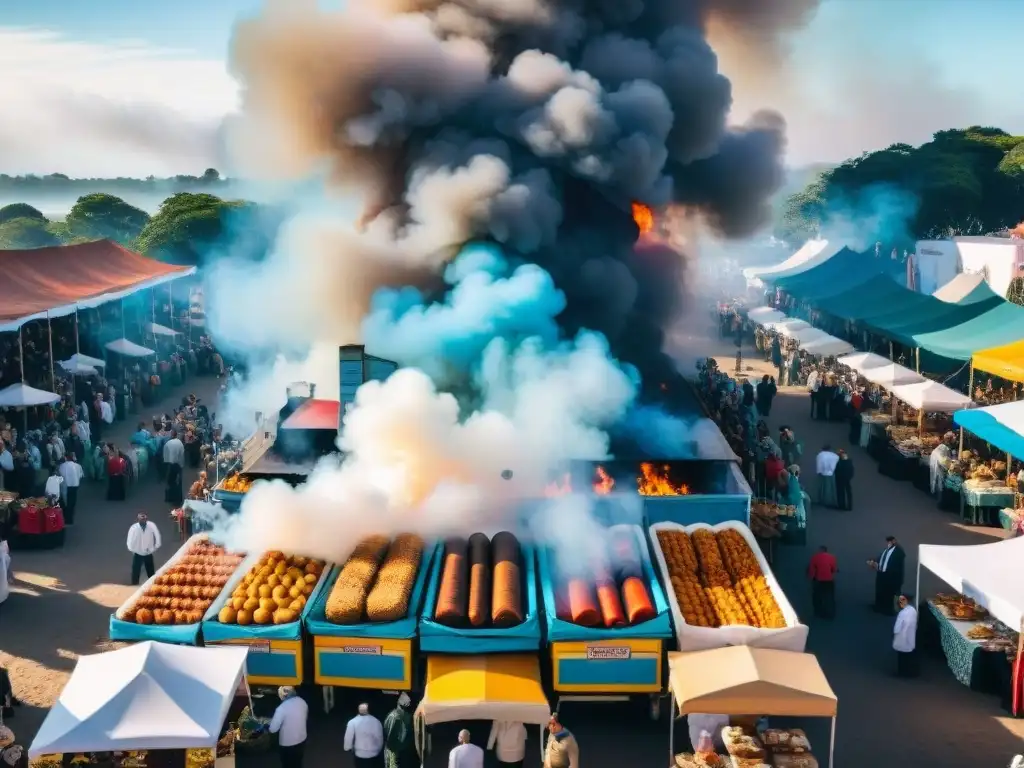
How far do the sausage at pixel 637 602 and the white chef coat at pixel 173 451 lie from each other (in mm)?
10038

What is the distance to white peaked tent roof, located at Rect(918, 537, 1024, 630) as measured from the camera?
1123 cm

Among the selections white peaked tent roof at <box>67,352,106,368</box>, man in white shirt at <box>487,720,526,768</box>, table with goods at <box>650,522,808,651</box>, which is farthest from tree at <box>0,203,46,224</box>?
man in white shirt at <box>487,720,526,768</box>

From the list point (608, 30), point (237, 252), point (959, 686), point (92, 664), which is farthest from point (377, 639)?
point (237, 252)

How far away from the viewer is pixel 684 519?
14320 millimetres

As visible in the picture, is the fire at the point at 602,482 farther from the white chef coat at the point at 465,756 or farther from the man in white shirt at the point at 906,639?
the white chef coat at the point at 465,756

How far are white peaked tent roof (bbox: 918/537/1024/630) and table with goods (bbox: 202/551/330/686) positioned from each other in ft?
23.7

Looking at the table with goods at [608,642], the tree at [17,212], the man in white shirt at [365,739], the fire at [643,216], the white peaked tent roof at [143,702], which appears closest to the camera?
the white peaked tent roof at [143,702]

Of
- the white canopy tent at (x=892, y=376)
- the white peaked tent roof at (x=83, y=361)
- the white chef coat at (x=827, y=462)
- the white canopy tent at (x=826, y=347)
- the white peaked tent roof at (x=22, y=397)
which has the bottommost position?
the white chef coat at (x=827, y=462)

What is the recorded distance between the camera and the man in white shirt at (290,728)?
32.8 ft

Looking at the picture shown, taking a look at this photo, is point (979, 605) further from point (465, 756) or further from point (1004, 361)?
point (1004, 361)

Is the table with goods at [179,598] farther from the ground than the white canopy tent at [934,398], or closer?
closer

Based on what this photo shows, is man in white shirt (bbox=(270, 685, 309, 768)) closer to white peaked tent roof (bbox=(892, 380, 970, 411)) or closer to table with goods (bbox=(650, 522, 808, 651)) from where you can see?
table with goods (bbox=(650, 522, 808, 651))

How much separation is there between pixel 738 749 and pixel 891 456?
1239cm

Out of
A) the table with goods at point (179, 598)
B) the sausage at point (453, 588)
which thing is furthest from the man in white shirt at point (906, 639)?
the table with goods at point (179, 598)
